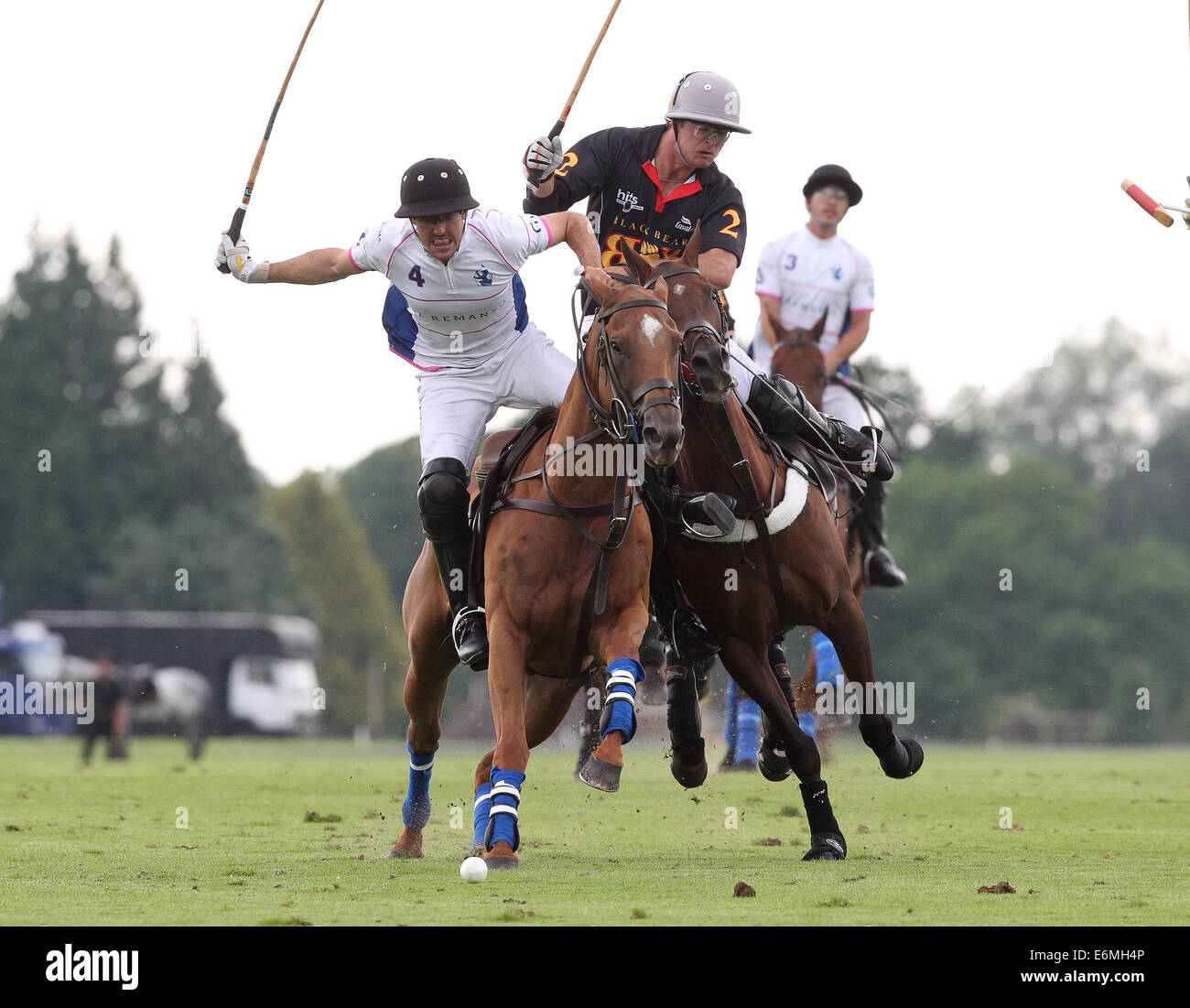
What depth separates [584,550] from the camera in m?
8.61

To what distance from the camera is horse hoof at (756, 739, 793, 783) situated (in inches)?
414

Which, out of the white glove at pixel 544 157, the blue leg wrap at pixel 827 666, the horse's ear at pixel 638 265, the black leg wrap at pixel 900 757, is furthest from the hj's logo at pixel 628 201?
Result: the blue leg wrap at pixel 827 666

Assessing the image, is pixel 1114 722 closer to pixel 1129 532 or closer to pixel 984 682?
pixel 984 682

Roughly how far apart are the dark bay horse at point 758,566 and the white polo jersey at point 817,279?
4.32 metres

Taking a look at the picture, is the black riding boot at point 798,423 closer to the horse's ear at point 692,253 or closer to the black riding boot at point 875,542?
the horse's ear at point 692,253

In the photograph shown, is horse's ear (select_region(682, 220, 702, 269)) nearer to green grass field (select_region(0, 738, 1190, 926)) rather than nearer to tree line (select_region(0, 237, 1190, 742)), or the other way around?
green grass field (select_region(0, 738, 1190, 926))

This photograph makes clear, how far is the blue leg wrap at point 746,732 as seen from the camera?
14.0 m

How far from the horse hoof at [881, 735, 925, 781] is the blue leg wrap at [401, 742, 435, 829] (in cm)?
251

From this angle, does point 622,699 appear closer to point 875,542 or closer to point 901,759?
point 901,759

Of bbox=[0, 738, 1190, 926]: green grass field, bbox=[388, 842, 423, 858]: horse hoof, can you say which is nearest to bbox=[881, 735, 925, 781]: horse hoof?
bbox=[0, 738, 1190, 926]: green grass field

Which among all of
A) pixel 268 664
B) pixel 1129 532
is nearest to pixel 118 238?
pixel 268 664

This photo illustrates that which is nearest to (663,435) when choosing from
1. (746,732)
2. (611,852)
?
(611,852)

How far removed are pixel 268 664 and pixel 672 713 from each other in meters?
36.7

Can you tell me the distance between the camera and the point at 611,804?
43.5 ft
